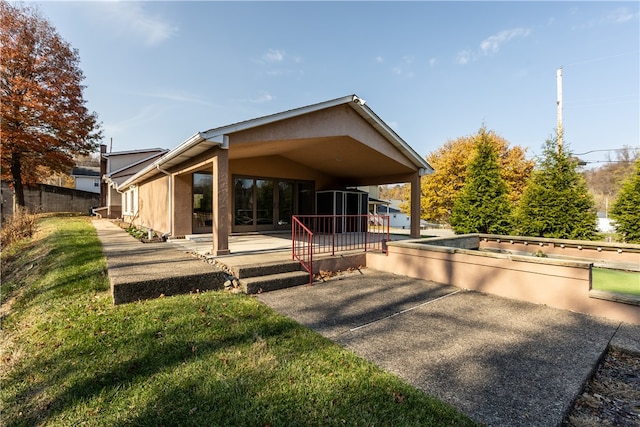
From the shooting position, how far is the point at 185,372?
259 cm

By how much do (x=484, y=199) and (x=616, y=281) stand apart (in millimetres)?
5564

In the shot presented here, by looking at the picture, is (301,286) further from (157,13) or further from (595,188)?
(595,188)

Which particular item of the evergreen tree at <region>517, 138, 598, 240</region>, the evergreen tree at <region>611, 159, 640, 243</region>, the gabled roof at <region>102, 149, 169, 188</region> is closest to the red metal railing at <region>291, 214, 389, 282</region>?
the evergreen tree at <region>517, 138, 598, 240</region>

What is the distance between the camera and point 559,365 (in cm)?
287

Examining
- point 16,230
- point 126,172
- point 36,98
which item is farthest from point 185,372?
point 126,172

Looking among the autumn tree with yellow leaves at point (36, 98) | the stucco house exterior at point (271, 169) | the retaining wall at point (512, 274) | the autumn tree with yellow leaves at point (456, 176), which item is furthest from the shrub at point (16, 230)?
the autumn tree with yellow leaves at point (456, 176)

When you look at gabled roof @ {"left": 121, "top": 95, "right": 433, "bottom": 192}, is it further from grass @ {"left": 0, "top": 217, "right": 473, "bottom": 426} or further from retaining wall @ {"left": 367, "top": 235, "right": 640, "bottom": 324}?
retaining wall @ {"left": 367, "top": 235, "right": 640, "bottom": 324}

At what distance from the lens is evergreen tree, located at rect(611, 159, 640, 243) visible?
8.91m

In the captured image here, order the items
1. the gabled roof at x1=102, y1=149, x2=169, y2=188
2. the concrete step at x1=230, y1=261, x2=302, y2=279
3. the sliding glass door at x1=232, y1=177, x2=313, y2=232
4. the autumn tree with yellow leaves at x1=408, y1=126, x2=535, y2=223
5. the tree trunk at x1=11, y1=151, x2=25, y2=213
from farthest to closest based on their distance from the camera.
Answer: the autumn tree with yellow leaves at x1=408, y1=126, x2=535, y2=223 → the gabled roof at x1=102, y1=149, x2=169, y2=188 → the tree trunk at x1=11, y1=151, x2=25, y2=213 → the sliding glass door at x1=232, y1=177, x2=313, y2=232 → the concrete step at x1=230, y1=261, x2=302, y2=279

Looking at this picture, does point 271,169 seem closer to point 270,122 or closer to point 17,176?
point 270,122

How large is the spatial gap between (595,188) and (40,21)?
64144 millimetres

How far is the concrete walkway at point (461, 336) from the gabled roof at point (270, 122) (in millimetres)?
2627

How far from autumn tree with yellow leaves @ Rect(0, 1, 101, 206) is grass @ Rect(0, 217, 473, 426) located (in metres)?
18.0

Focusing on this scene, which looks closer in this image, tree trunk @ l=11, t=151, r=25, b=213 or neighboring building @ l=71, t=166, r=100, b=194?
tree trunk @ l=11, t=151, r=25, b=213
